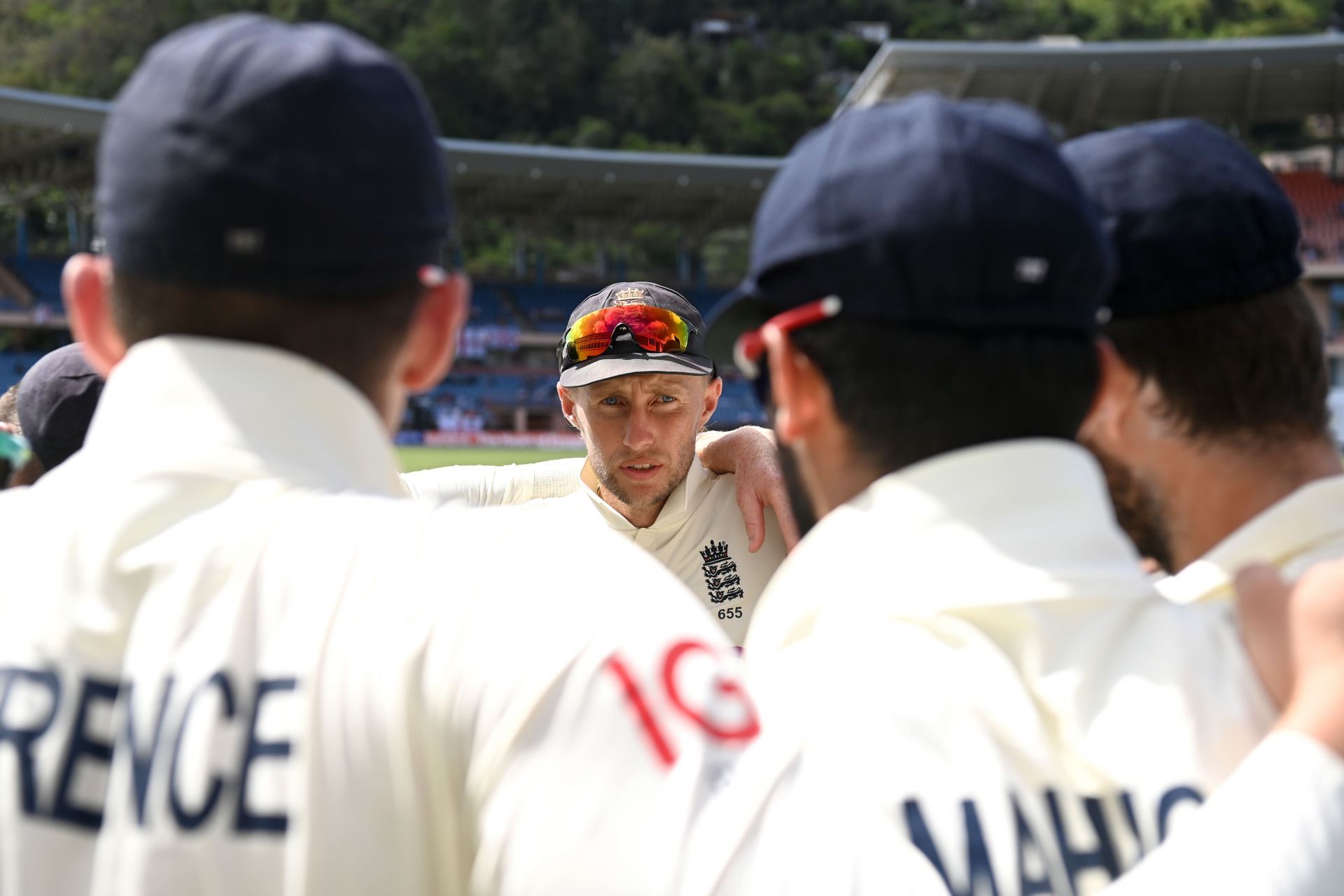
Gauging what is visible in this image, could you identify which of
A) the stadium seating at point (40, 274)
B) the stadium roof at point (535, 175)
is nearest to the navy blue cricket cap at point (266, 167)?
the stadium roof at point (535, 175)

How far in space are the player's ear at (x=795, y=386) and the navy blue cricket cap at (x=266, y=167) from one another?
16.6 inches

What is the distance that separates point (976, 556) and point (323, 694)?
2.21 feet

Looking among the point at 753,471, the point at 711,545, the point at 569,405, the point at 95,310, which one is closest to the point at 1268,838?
the point at 95,310

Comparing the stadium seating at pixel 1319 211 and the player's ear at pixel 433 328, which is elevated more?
the player's ear at pixel 433 328

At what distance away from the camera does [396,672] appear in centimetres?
117

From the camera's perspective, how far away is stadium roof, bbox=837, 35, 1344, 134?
39.7m

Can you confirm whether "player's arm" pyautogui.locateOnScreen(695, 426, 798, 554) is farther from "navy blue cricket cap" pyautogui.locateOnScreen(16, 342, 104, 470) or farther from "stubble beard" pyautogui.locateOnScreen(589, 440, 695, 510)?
"navy blue cricket cap" pyautogui.locateOnScreen(16, 342, 104, 470)

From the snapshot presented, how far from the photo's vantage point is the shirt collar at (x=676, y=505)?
14.0 ft

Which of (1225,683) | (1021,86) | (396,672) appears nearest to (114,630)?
(396,672)

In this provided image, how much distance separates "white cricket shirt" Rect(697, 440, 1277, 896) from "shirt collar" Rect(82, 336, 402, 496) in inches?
20.8

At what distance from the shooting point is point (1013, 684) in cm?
139

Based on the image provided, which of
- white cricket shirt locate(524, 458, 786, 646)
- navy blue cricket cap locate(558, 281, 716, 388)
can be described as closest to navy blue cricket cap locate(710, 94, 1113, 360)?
navy blue cricket cap locate(558, 281, 716, 388)

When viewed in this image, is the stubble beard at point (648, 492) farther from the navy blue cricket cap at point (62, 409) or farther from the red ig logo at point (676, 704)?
the red ig logo at point (676, 704)

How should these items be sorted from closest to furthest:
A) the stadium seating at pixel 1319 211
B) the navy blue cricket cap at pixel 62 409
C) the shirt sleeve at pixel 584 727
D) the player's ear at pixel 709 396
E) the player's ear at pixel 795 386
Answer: the shirt sleeve at pixel 584 727
the player's ear at pixel 795 386
the navy blue cricket cap at pixel 62 409
the player's ear at pixel 709 396
the stadium seating at pixel 1319 211
